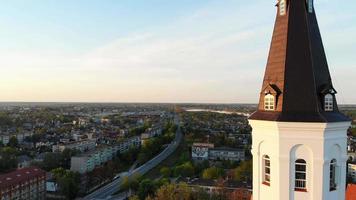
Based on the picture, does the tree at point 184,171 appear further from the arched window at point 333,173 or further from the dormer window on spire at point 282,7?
the dormer window on spire at point 282,7

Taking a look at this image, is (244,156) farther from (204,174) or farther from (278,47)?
(278,47)

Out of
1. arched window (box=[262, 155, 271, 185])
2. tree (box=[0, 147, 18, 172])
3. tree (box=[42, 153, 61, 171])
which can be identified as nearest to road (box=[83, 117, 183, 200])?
tree (box=[42, 153, 61, 171])

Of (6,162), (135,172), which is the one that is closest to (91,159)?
(135,172)

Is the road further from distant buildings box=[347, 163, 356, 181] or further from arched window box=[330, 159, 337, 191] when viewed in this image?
arched window box=[330, 159, 337, 191]

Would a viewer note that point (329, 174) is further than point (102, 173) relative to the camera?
No

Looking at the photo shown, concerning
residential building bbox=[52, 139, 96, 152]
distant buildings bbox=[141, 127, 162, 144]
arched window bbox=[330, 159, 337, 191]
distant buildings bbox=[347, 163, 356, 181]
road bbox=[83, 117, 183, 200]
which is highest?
arched window bbox=[330, 159, 337, 191]

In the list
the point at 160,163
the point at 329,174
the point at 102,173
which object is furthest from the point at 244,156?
the point at 329,174
